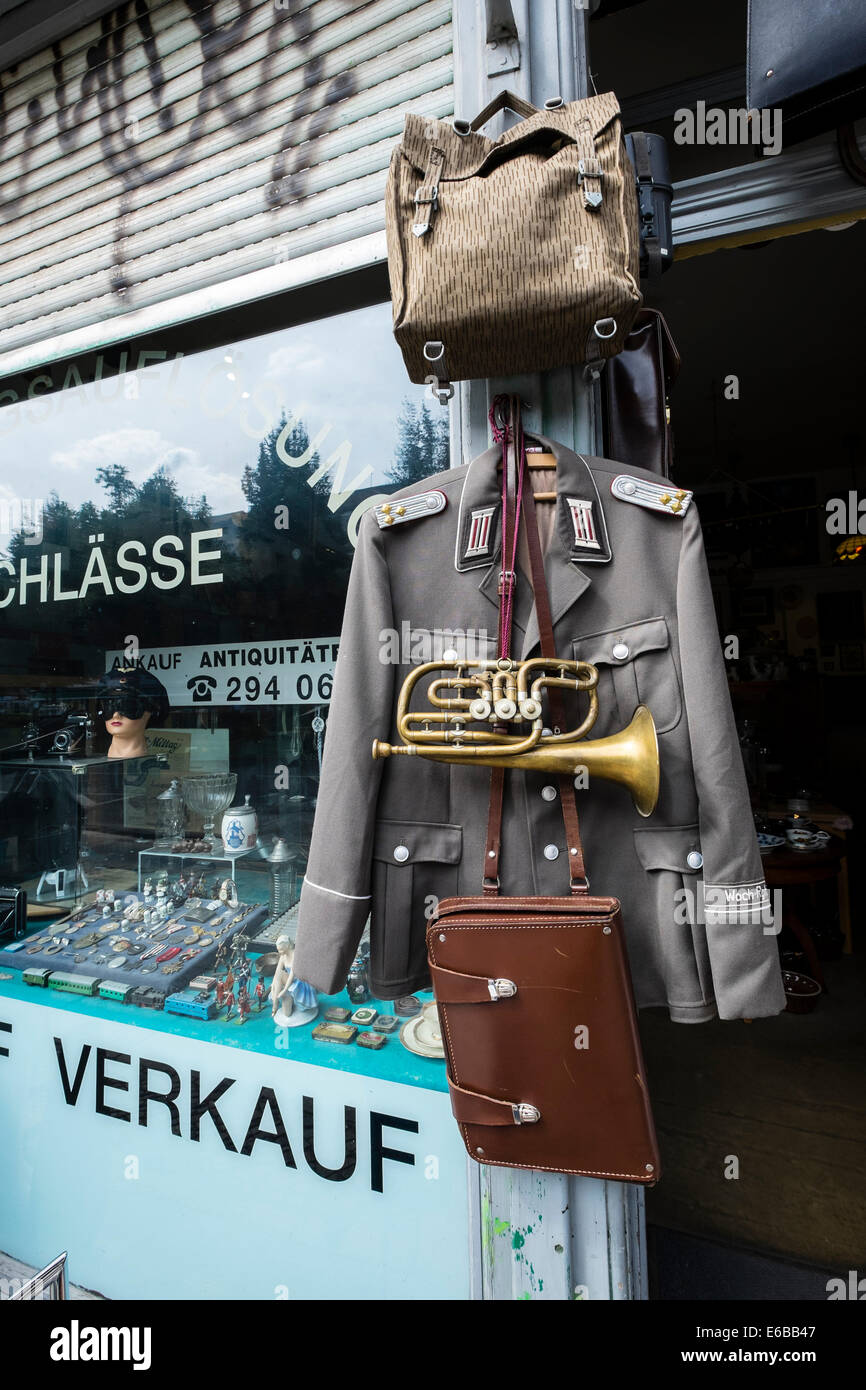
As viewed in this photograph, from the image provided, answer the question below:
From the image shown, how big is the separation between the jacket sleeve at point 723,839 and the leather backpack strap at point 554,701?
247 mm

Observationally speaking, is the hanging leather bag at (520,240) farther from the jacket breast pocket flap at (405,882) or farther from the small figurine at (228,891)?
the small figurine at (228,891)

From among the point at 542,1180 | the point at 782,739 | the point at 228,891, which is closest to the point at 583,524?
the point at 542,1180

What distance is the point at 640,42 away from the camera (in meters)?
Result: 2.63

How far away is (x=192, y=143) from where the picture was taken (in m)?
2.21

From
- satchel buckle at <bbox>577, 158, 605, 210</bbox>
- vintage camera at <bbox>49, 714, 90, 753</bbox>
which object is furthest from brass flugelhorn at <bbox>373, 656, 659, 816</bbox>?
vintage camera at <bbox>49, 714, 90, 753</bbox>

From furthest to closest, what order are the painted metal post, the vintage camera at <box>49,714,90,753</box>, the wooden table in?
1. the wooden table
2. the vintage camera at <box>49,714,90,753</box>
3. the painted metal post

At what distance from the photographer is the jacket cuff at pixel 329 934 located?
1.40 meters

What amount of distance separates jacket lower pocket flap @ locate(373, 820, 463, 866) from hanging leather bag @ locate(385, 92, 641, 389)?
1.03 meters

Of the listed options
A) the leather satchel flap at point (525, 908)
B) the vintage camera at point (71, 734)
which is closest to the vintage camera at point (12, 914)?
the vintage camera at point (71, 734)

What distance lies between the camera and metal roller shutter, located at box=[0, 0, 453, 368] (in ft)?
6.31

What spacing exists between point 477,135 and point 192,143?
1366mm

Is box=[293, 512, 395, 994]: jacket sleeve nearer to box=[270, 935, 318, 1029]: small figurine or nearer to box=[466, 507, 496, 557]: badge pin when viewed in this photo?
box=[466, 507, 496, 557]: badge pin

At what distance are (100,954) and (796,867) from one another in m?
4.04

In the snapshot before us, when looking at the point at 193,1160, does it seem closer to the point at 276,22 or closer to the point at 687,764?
the point at 687,764
